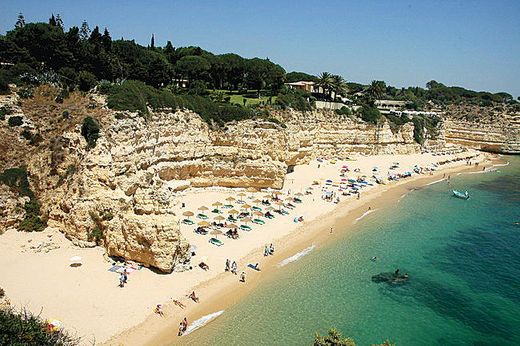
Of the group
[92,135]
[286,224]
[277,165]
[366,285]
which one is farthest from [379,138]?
[92,135]

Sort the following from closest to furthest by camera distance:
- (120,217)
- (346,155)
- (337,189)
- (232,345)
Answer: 1. (232,345)
2. (120,217)
3. (337,189)
4. (346,155)

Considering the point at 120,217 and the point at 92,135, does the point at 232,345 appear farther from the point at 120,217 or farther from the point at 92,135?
the point at 92,135

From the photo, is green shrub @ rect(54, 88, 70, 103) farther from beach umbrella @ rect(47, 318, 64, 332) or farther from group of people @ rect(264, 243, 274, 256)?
group of people @ rect(264, 243, 274, 256)

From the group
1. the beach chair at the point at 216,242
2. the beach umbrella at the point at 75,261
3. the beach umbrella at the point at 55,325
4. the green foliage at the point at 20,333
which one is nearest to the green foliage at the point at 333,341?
the green foliage at the point at 20,333

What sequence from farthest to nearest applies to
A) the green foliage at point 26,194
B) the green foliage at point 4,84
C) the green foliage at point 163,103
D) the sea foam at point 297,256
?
1. the green foliage at point 163,103
2. the green foliage at point 4,84
3. the sea foam at point 297,256
4. the green foliage at point 26,194

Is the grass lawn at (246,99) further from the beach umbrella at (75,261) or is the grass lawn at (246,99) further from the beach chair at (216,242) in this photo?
the beach umbrella at (75,261)

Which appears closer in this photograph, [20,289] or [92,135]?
[20,289]
